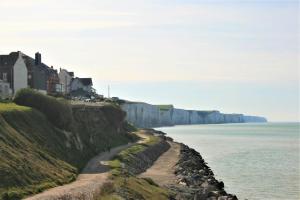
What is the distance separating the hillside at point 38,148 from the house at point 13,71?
14.6 meters

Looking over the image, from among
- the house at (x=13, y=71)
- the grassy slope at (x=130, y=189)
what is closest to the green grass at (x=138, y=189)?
the grassy slope at (x=130, y=189)

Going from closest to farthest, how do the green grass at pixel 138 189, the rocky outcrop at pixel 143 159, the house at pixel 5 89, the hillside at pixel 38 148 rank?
the hillside at pixel 38 148, the green grass at pixel 138 189, the rocky outcrop at pixel 143 159, the house at pixel 5 89

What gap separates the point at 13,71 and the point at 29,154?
1927 inches

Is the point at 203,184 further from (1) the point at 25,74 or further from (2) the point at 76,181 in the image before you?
(1) the point at 25,74

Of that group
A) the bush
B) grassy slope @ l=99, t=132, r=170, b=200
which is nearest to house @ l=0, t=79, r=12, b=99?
the bush

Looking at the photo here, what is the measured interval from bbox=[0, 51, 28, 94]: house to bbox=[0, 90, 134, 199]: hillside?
14.6 meters

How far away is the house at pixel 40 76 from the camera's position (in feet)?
342

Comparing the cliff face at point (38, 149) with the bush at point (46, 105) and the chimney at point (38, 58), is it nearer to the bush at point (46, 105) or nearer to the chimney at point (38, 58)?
the bush at point (46, 105)

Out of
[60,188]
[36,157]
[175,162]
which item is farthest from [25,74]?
[60,188]

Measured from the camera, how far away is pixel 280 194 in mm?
62375

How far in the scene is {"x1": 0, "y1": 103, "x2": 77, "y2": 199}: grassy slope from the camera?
3991 centimetres

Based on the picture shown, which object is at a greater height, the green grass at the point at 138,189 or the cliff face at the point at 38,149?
the cliff face at the point at 38,149

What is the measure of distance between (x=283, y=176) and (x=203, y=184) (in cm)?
2214

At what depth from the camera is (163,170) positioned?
74250 millimetres
